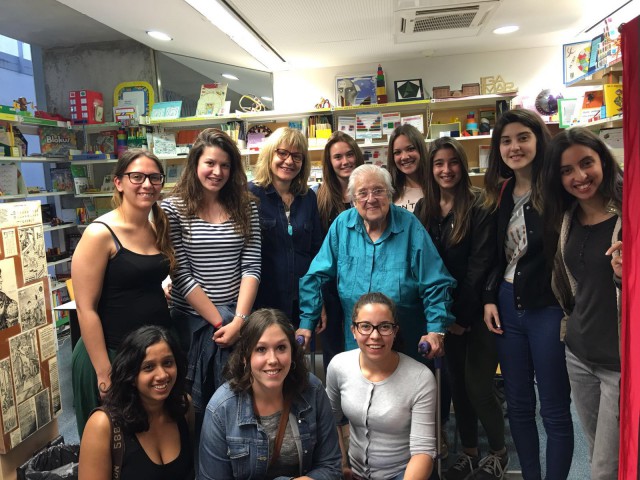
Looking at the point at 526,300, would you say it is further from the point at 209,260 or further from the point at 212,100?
the point at 212,100

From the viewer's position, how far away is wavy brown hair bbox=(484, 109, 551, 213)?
2.04 metres

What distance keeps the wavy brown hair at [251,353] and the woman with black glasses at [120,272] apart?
1.57ft

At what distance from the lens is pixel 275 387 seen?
5.91 feet

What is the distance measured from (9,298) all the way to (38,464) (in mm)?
858

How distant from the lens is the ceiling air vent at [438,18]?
3.94 metres

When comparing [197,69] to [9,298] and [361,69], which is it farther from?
[9,298]

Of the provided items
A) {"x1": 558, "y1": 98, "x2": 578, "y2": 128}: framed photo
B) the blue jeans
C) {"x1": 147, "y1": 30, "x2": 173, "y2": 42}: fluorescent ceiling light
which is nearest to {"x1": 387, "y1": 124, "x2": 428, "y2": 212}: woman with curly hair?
the blue jeans

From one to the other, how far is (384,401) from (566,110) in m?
4.09

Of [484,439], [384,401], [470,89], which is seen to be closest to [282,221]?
[384,401]

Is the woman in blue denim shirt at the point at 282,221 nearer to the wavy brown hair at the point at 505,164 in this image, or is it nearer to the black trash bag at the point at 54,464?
the wavy brown hair at the point at 505,164

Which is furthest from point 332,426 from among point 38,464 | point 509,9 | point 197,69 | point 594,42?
point 197,69

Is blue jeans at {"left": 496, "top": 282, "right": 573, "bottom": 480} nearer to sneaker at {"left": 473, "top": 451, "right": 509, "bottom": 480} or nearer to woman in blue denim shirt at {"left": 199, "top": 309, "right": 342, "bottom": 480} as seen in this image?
sneaker at {"left": 473, "top": 451, "right": 509, "bottom": 480}

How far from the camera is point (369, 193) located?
2.22 m

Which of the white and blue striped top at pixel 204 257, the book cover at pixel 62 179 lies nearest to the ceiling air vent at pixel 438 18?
the white and blue striped top at pixel 204 257
